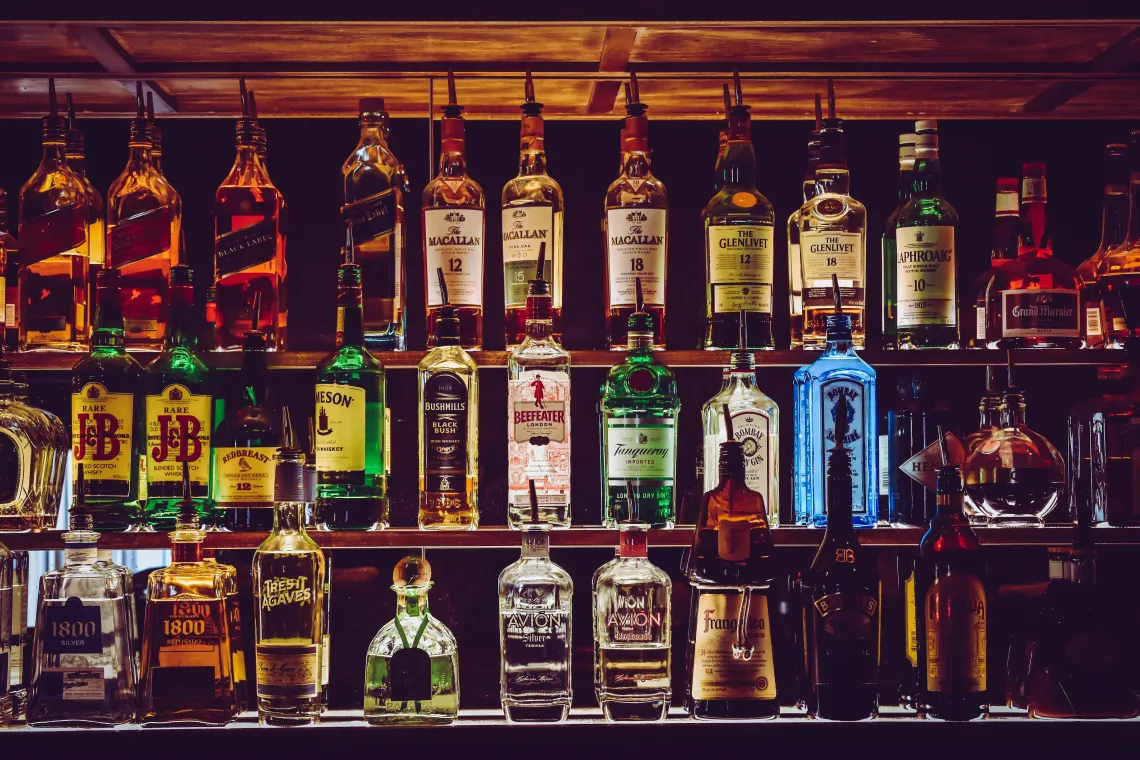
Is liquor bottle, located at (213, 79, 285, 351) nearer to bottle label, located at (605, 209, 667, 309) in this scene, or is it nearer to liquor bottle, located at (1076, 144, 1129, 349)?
bottle label, located at (605, 209, 667, 309)

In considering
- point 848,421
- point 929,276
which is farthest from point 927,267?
point 848,421

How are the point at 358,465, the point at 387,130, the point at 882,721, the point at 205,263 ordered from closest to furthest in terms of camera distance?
the point at 882,721
the point at 358,465
the point at 387,130
the point at 205,263

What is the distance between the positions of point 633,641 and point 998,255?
38.7 inches

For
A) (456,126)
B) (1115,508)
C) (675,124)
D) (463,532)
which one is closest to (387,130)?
(456,126)

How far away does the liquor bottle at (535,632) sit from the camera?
1860 millimetres

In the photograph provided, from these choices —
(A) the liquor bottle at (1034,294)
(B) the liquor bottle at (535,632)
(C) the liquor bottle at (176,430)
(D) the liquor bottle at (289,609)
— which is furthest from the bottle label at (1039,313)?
(C) the liquor bottle at (176,430)

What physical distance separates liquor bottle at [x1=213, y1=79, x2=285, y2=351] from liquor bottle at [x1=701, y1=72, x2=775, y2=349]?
0.75 m

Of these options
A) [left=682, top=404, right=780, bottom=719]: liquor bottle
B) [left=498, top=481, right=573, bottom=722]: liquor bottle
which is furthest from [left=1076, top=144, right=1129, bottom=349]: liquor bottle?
[left=498, top=481, right=573, bottom=722]: liquor bottle

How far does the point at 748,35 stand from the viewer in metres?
1.95

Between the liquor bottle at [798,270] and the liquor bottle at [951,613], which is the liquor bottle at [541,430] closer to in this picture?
the liquor bottle at [798,270]

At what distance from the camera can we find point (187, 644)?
5.99 ft

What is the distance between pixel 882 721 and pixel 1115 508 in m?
0.59

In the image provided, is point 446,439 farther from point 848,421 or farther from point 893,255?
point 893,255

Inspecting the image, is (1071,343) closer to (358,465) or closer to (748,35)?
(748,35)
